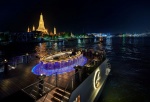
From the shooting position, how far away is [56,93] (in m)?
8.94

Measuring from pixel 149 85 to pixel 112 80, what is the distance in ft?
21.6

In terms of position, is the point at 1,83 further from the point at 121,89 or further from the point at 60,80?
the point at 121,89

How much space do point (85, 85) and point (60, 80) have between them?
2476 millimetres

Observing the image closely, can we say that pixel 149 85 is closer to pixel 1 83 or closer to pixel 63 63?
pixel 63 63

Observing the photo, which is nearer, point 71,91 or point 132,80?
point 71,91

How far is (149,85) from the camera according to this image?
2103cm

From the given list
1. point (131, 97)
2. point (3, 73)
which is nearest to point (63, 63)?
point (3, 73)

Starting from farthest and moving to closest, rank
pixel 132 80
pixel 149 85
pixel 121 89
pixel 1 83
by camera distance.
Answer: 1. pixel 132 80
2. pixel 149 85
3. pixel 121 89
4. pixel 1 83

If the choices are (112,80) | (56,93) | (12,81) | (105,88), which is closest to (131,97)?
(105,88)

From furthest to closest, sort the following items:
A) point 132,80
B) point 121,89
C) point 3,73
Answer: point 132,80 → point 121,89 → point 3,73

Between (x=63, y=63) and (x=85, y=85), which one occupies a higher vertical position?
(x=63, y=63)

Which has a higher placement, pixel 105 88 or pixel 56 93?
pixel 56 93

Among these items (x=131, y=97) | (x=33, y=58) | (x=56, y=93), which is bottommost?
(x=131, y=97)

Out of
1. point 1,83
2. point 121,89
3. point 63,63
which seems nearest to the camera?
point 1,83
